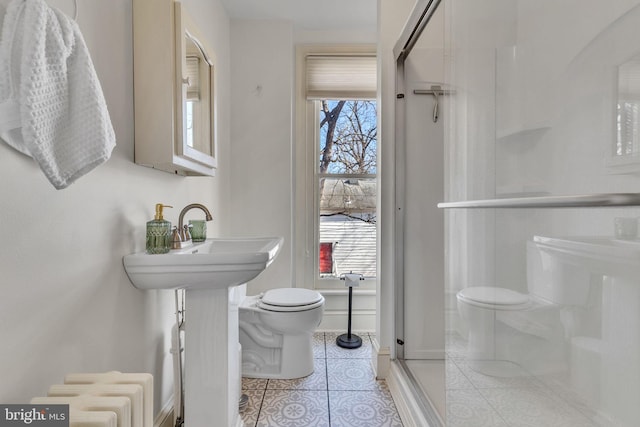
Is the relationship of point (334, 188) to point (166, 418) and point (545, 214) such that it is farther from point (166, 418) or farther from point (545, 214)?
point (545, 214)

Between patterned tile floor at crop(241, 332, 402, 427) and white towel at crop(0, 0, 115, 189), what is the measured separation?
56.1 inches

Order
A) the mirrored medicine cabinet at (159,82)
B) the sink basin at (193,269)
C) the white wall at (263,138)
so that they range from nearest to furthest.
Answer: the sink basin at (193,269), the mirrored medicine cabinet at (159,82), the white wall at (263,138)

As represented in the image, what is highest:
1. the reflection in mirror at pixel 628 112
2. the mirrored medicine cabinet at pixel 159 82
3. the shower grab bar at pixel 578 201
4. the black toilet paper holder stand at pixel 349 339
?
the mirrored medicine cabinet at pixel 159 82

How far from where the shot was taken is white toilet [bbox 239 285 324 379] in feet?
6.04

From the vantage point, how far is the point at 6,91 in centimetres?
63

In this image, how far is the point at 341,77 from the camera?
2.59m

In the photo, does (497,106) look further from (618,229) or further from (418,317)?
(418,317)

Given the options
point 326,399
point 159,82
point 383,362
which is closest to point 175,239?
point 159,82

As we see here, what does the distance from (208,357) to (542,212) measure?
121 cm

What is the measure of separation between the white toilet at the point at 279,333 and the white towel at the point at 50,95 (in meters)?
1.32

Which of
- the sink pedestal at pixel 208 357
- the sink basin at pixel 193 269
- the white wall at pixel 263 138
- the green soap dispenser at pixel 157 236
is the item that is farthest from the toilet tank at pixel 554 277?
the white wall at pixel 263 138

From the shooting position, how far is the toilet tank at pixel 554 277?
0.67m

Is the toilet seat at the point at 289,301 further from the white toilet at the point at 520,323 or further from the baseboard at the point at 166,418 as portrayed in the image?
the white toilet at the point at 520,323

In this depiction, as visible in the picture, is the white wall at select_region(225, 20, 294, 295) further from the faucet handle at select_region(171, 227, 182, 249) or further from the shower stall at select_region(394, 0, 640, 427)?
the shower stall at select_region(394, 0, 640, 427)
